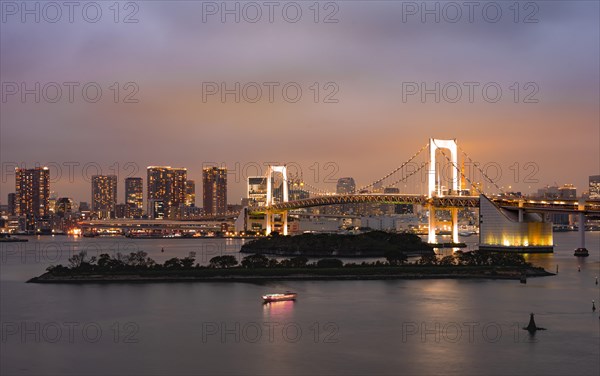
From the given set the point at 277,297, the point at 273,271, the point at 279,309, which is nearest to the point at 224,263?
the point at 273,271

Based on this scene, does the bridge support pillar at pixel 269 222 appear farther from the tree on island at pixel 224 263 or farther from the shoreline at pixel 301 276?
the shoreline at pixel 301 276

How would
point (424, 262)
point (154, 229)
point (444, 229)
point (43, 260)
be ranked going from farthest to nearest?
1. point (444, 229)
2. point (154, 229)
3. point (43, 260)
4. point (424, 262)

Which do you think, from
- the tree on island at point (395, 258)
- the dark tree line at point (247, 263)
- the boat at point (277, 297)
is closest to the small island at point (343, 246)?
the tree on island at point (395, 258)

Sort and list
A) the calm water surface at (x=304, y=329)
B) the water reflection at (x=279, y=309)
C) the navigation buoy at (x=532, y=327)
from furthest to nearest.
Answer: the water reflection at (x=279, y=309) < the navigation buoy at (x=532, y=327) < the calm water surface at (x=304, y=329)

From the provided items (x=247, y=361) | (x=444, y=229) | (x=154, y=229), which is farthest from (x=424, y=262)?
(x=444, y=229)

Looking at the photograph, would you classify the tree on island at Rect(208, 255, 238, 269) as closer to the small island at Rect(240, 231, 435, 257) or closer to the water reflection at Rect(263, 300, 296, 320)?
the water reflection at Rect(263, 300, 296, 320)

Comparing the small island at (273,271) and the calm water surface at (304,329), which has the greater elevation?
the small island at (273,271)

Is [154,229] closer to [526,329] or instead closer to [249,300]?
[249,300]

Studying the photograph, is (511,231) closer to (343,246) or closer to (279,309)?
(343,246)
